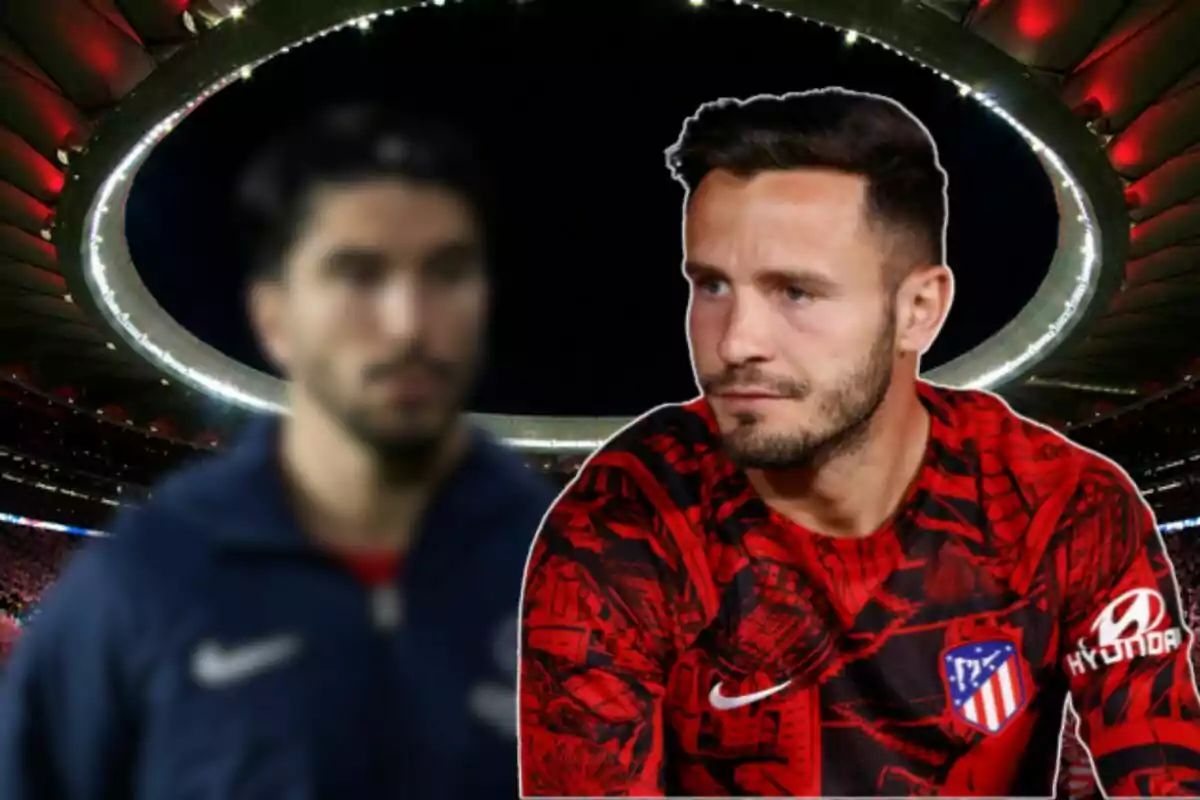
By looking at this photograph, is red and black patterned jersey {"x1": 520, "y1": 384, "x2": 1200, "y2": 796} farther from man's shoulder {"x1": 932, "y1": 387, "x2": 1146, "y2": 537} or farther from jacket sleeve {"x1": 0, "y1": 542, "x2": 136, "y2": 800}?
jacket sleeve {"x1": 0, "y1": 542, "x2": 136, "y2": 800}

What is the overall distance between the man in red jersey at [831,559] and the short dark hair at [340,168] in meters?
0.34

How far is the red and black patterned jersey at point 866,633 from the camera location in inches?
58.2

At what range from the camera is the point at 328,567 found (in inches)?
59.5

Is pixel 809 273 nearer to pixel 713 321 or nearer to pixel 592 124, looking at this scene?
pixel 713 321

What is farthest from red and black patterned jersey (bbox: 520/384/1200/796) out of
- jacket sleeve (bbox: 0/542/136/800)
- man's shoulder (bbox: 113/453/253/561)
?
jacket sleeve (bbox: 0/542/136/800)

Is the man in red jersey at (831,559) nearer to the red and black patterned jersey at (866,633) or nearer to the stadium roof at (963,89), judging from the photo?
the red and black patterned jersey at (866,633)

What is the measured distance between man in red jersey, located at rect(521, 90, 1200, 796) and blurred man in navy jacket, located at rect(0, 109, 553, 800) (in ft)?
0.43

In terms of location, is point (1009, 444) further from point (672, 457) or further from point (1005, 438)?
point (672, 457)

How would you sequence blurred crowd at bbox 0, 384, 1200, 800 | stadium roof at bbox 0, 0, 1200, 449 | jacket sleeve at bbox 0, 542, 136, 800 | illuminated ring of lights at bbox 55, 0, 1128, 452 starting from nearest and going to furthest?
jacket sleeve at bbox 0, 542, 136, 800
blurred crowd at bbox 0, 384, 1200, 800
illuminated ring of lights at bbox 55, 0, 1128, 452
stadium roof at bbox 0, 0, 1200, 449

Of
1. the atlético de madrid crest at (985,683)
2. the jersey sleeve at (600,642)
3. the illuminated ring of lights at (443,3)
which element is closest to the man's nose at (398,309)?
the illuminated ring of lights at (443,3)

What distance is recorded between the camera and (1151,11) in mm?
2969

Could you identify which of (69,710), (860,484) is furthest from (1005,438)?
(69,710)

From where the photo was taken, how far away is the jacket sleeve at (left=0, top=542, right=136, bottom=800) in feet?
4.55

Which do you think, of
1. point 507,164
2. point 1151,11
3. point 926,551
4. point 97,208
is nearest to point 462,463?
point 507,164
